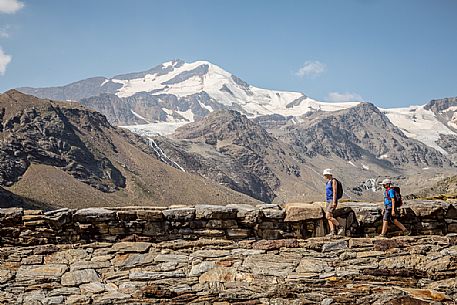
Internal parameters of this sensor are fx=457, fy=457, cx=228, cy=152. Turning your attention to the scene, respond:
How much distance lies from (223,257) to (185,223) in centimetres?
278

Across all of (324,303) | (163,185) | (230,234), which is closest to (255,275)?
(324,303)

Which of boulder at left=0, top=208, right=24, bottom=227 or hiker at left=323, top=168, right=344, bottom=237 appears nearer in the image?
boulder at left=0, top=208, right=24, bottom=227

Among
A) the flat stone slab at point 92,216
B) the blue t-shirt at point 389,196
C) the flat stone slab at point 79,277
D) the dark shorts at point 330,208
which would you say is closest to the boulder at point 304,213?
the dark shorts at point 330,208

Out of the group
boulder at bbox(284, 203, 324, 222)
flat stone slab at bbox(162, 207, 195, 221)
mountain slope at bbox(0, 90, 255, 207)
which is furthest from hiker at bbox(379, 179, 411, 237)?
mountain slope at bbox(0, 90, 255, 207)

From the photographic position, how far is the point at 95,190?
569 ft

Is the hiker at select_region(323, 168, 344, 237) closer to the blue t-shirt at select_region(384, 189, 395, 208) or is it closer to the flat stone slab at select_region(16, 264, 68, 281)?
the blue t-shirt at select_region(384, 189, 395, 208)

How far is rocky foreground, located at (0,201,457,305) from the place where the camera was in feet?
30.4

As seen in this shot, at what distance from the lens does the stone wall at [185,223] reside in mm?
13297

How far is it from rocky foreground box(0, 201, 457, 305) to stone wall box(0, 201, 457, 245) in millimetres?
30

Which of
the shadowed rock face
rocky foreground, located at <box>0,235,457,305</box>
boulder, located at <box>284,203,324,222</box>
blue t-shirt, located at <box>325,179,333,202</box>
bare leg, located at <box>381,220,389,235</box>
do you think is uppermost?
the shadowed rock face

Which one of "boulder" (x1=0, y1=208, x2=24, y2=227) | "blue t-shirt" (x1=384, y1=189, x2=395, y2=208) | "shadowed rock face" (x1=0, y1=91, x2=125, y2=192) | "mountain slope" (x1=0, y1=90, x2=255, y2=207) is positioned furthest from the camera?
"shadowed rock face" (x1=0, y1=91, x2=125, y2=192)

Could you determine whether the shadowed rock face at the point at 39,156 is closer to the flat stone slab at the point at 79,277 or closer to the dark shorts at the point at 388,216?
the flat stone slab at the point at 79,277

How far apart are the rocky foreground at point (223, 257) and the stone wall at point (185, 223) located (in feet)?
0.10

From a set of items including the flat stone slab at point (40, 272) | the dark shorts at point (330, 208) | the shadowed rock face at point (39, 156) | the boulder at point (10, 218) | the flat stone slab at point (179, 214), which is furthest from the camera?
the shadowed rock face at point (39, 156)
